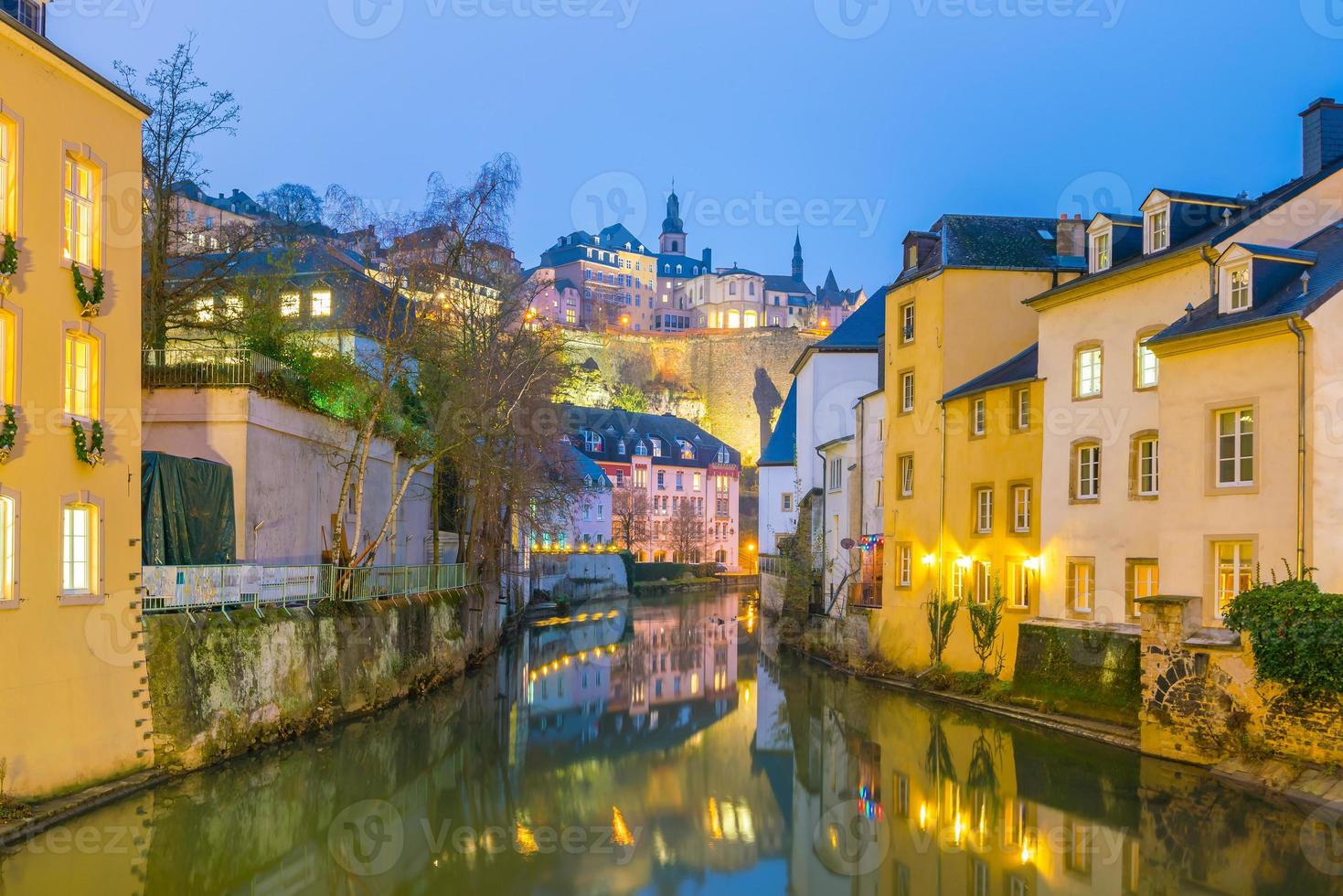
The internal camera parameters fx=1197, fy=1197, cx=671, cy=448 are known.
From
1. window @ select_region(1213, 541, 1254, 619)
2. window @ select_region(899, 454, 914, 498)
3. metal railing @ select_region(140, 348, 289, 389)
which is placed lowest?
window @ select_region(1213, 541, 1254, 619)

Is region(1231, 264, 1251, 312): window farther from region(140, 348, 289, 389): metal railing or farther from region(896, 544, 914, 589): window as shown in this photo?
region(140, 348, 289, 389): metal railing

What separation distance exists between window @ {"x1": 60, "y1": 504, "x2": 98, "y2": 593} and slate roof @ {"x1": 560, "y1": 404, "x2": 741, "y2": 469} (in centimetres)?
6741

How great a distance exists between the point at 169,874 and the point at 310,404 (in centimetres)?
1494

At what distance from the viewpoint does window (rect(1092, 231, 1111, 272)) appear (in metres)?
24.8

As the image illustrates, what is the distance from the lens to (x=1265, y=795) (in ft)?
54.7

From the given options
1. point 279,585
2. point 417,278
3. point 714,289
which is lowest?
point 279,585

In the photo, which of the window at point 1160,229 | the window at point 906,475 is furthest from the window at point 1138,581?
the window at point 906,475

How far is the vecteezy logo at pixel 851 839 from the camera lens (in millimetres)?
14555

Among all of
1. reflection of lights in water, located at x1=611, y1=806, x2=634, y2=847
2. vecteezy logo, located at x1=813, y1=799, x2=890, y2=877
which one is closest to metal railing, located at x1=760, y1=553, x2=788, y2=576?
vecteezy logo, located at x1=813, y1=799, x2=890, y2=877

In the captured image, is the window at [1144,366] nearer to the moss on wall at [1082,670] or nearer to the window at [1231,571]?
the window at [1231,571]

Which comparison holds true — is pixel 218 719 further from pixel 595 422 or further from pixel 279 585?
pixel 595 422

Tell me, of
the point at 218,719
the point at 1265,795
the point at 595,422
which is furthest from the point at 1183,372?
A: the point at 595,422

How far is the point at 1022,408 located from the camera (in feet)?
86.5

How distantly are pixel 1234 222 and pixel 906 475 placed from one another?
37.1 feet
